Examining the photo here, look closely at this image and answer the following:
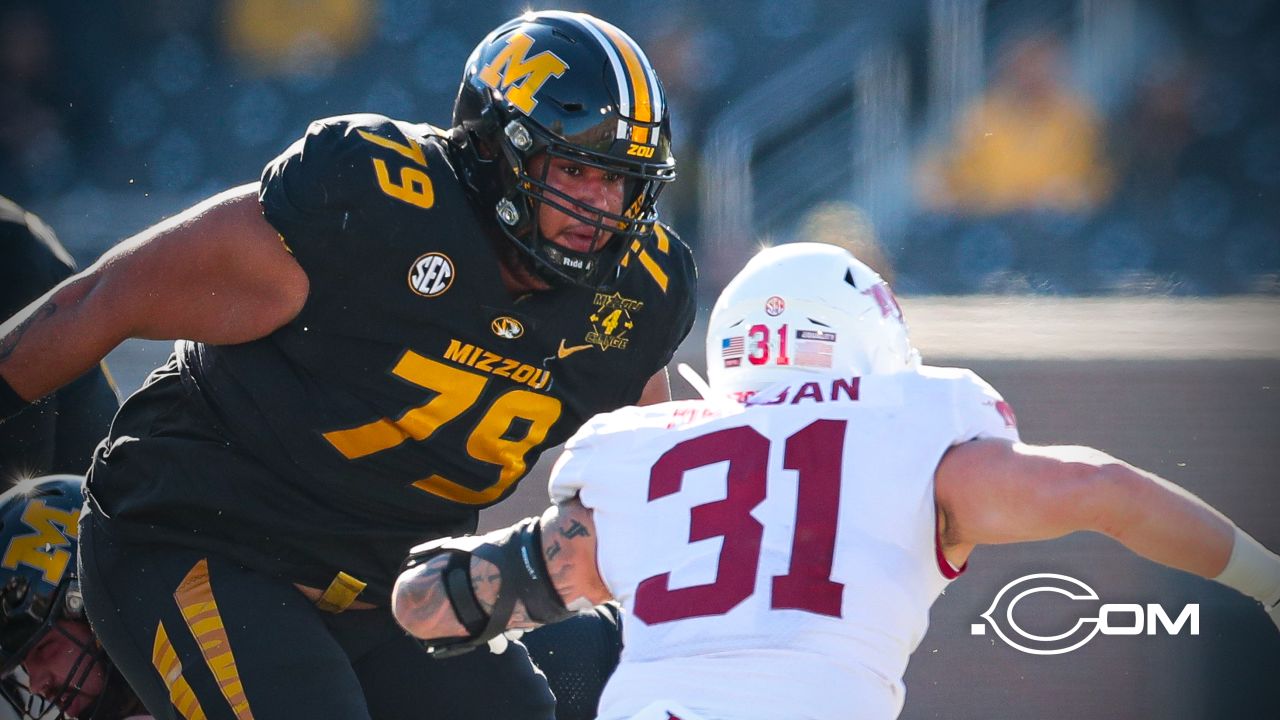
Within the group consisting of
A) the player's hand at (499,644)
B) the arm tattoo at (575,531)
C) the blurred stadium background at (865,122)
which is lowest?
the player's hand at (499,644)

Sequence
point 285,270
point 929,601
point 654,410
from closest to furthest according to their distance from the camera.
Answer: point 929,601 < point 654,410 < point 285,270

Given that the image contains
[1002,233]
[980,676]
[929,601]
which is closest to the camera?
[929,601]

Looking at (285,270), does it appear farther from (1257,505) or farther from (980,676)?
(1257,505)

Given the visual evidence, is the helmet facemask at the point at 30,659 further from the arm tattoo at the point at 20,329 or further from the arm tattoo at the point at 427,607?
the arm tattoo at the point at 427,607

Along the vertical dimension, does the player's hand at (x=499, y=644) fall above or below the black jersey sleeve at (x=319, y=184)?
below

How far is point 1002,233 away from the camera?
712 cm

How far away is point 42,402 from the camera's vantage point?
147 inches

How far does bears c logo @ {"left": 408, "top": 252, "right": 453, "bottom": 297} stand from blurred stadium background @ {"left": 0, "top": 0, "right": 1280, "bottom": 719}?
359 cm

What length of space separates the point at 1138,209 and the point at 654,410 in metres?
5.68

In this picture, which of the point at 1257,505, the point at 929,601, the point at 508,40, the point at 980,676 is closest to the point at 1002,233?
the point at 1257,505

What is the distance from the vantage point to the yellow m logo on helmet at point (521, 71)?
2.52 metres

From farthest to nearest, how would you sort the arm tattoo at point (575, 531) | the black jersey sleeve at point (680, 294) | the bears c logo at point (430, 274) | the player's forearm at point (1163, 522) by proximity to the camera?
the black jersey sleeve at point (680, 294) → the bears c logo at point (430, 274) → the arm tattoo at point (575, 531) → the player's forearm at point (1163, 522)

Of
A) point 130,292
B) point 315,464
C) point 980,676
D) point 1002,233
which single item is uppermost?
point 1002,233

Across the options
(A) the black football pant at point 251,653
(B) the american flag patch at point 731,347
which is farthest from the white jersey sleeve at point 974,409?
(A) the black football pant at point 251,653
